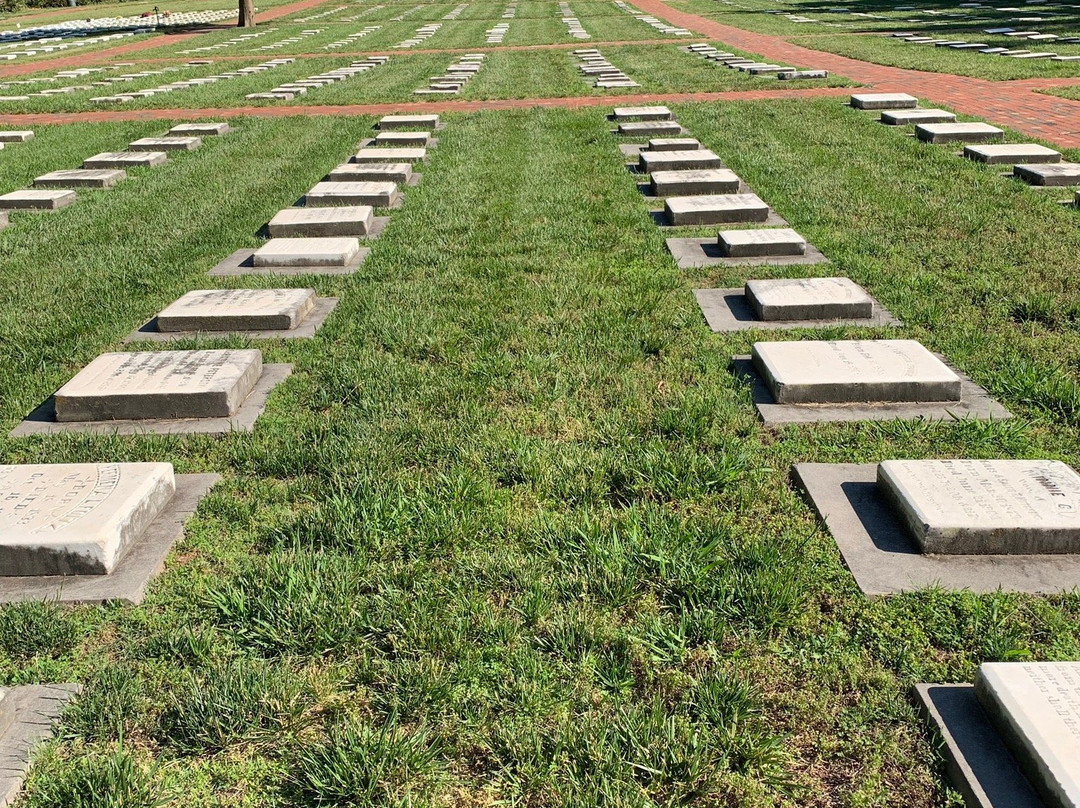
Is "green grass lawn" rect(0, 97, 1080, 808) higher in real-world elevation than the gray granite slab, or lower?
lower

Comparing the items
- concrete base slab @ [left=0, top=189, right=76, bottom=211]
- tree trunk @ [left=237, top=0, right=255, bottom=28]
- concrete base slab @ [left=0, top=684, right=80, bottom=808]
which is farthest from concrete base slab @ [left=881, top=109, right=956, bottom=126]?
tree trunk @ [left=237, top=0, right=255, bottom=28]

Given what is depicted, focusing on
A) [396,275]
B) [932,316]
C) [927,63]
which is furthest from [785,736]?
[927,63]

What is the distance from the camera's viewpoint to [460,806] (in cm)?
200

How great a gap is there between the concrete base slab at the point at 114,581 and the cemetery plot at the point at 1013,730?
2.27 meters

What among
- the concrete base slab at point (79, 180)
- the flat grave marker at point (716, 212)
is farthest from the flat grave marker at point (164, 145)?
the flat grave marker at point (716, 212)

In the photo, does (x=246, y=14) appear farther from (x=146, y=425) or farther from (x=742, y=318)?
(x=146, y=425)

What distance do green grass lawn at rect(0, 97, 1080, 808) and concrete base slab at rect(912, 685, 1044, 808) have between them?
6cm

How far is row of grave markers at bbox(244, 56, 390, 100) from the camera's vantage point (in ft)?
47.4

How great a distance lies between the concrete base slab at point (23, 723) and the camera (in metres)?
2.07

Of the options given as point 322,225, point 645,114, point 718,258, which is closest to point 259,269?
point 322,225

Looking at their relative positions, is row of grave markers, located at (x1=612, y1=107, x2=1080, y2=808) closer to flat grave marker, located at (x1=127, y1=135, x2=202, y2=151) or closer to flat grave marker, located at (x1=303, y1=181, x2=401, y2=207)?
flat grave marker, located at (x1=303, y1=181, x2=401, y2=207)

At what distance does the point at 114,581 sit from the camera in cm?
274

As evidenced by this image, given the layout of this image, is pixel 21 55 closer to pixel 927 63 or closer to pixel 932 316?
pixel 927 63

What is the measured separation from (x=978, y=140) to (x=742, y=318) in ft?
18.8
